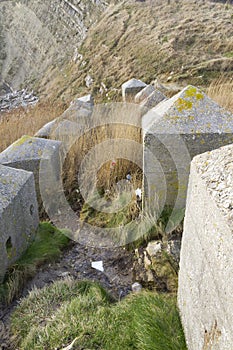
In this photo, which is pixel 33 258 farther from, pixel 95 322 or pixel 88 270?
pixel 95 322

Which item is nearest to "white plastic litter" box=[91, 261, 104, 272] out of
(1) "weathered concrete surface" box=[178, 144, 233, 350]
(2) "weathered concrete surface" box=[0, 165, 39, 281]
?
(2) "weathered concrete surface" box=[0, 165, 39, 281]

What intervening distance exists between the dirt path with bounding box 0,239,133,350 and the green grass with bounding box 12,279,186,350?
0.28 meters

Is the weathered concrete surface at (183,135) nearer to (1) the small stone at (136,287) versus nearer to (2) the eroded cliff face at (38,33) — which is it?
(1) the small stone at (136,287)

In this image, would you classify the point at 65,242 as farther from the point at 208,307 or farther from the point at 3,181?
the point at 208,307

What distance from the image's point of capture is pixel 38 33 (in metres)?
31.1

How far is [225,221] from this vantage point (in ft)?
4.56

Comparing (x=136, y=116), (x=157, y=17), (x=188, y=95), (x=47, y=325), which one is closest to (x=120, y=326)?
(x=47, y=325)

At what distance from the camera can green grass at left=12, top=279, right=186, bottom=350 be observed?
2.22 meters

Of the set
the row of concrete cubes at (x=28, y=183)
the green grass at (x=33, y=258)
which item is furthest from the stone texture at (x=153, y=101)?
the green grass at (x=33, y=258)

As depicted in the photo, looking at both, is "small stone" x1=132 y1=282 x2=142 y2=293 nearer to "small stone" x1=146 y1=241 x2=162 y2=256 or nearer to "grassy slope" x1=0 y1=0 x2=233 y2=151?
"small stone" x1=146 y1=241 x2=162 y2=256

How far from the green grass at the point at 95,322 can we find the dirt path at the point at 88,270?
28cm

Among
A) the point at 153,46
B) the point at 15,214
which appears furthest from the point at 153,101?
the point at 153,46

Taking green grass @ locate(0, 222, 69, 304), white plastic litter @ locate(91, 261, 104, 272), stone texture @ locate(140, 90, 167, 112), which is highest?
stone texture @ locate(140, 90, 167, 112)

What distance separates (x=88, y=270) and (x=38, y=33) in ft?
106
